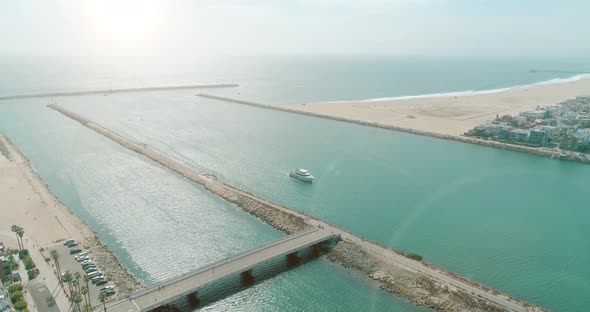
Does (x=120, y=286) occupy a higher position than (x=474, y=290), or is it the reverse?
(x=474, y=290)

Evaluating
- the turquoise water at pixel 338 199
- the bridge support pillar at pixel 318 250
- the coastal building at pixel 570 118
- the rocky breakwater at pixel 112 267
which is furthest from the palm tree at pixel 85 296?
the coastal building at pixel 570 118

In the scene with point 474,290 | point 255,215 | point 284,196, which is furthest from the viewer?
point 284,196

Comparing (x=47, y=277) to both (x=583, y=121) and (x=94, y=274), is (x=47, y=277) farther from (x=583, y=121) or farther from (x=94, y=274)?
(x=583, y=121)

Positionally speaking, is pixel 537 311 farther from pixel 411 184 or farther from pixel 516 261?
pixel 411 184

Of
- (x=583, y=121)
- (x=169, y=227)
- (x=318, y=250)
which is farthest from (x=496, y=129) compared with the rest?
(x=169, y=227)

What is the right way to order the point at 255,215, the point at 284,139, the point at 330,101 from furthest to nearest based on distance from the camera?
the point at 330,101
the point at 284,139
the point at 255,215

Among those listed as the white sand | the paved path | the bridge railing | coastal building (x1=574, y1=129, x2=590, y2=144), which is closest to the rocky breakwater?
the bridge railing

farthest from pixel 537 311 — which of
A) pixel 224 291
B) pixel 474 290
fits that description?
pixel 224 291
